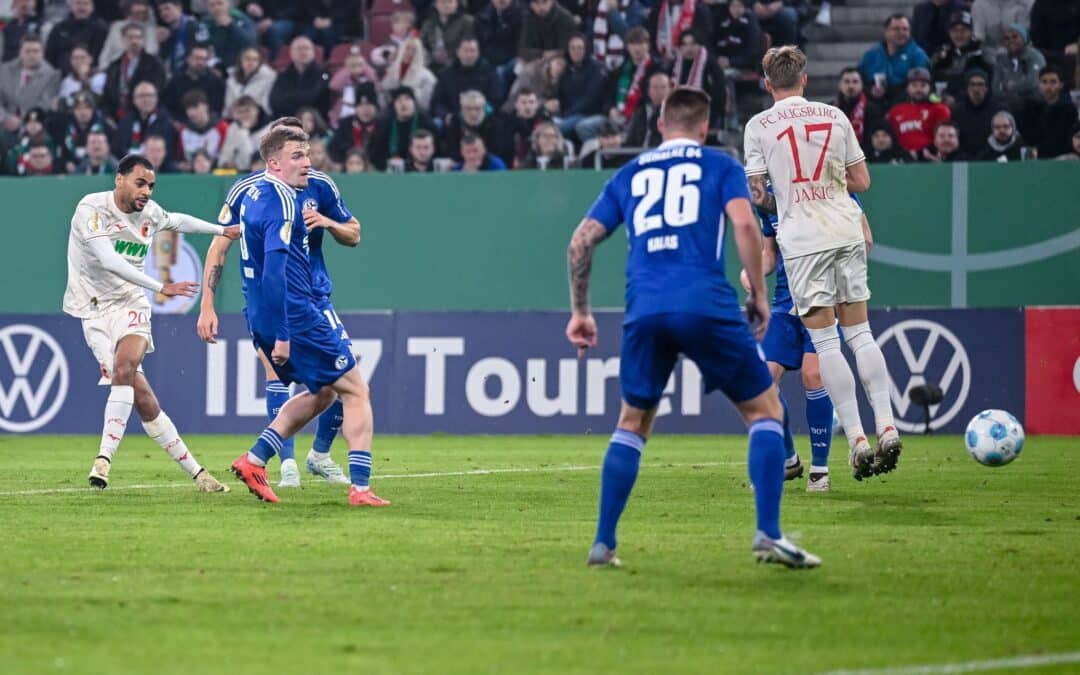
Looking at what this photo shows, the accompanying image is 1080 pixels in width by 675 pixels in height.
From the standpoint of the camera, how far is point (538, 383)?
59.7 feet

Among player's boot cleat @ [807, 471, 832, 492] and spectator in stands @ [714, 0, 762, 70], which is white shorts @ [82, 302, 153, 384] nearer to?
player's boot cleat @ [807, 471, 832, 492]

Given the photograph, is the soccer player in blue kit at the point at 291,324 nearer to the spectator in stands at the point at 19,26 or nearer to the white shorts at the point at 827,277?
the white shorts at the point at 827,277

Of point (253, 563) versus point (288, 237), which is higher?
point (288, 237)

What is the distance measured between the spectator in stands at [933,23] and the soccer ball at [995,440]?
9.99 meters

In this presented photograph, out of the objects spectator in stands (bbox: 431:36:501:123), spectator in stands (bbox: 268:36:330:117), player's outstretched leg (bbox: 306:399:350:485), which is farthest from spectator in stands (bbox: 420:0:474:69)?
player's outstretched leg (bbox: 306:399:350:485)

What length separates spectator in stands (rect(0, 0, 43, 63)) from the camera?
24141mm

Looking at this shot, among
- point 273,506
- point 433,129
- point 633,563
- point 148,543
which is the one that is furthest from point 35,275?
point 633,563

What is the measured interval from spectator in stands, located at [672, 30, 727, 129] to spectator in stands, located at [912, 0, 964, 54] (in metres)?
2.69

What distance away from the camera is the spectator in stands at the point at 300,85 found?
72.3ft

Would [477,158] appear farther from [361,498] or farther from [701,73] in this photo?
[361,498]

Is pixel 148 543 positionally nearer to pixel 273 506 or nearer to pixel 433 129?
pixel 273 506

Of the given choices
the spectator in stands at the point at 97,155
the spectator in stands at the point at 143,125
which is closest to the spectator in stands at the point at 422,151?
the spectator in stands at the point at 143,125

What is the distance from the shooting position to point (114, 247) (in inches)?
468

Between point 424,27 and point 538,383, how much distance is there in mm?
6608
